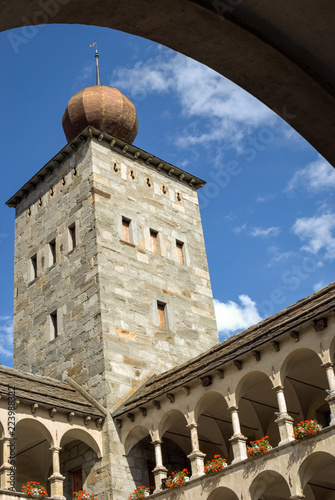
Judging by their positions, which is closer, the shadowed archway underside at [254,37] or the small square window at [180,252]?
the shadowed archway underside at [254,37]

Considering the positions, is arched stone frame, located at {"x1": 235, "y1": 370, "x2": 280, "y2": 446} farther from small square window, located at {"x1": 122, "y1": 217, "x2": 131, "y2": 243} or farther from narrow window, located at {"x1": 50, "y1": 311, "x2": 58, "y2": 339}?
small square window, located at {"x1": 122, "y1": 217, "x2": 131, "y2": 243}

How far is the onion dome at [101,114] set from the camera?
90.2 feet

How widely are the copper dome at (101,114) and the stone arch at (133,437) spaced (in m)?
12.3

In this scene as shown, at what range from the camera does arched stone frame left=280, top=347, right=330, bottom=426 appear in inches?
777

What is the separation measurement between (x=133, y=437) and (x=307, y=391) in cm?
533

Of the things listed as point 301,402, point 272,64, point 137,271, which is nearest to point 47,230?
point 137,271

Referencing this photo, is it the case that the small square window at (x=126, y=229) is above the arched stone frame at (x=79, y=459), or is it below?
above

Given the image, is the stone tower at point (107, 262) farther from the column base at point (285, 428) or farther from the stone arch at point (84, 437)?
the column base at point (285, 428)

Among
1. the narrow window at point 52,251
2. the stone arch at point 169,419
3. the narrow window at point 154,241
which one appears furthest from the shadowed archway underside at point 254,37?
the narrow window at point 52,251

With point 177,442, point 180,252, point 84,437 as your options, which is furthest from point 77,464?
point 180,252

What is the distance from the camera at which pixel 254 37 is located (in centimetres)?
258

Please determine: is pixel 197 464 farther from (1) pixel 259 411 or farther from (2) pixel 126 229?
(2) pixel 126 229

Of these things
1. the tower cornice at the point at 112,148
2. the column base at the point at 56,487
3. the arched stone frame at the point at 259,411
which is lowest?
the column base at the point at 56,487

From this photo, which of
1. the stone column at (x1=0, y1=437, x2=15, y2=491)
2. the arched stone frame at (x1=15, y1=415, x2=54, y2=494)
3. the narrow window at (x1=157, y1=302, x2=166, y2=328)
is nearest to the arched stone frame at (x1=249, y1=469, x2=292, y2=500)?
the stone column at (x1=0, y1=437, x2=15, y2=491)
